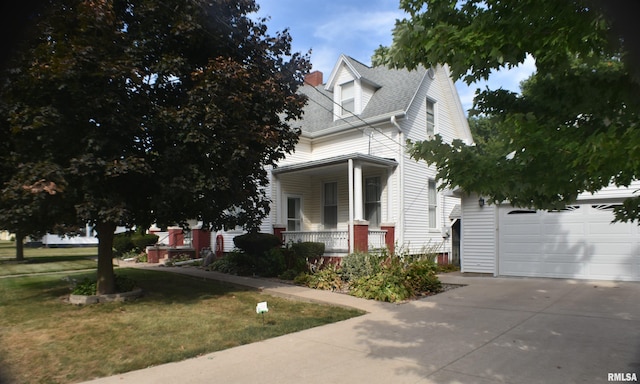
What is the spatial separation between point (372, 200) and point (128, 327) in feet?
36.4

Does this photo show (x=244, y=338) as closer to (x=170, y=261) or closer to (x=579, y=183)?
(x=579, y=183)

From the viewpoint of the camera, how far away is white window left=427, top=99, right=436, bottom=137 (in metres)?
18.0

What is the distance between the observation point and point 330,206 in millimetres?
17984

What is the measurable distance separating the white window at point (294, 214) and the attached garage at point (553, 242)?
6463mm

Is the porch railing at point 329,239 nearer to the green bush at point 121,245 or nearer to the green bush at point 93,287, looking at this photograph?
the green bush at point 93,287

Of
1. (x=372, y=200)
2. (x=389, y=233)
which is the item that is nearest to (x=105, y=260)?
(x=389, y=233)

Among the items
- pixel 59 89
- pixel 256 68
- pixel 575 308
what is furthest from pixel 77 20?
pixel 575 308

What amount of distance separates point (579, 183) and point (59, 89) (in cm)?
771

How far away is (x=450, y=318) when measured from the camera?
8031 mm

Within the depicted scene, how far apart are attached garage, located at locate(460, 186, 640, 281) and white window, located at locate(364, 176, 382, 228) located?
10.3 ft

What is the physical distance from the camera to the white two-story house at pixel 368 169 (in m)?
15.5

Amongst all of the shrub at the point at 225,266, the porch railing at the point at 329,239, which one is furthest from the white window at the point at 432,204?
the shrub at the point at 225,266

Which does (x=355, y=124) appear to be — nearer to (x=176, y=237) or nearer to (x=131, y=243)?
(x=176, y=237)

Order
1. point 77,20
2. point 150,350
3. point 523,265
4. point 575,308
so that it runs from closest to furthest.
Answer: point 150,350, point 77,20, point 575,308, point 523,265
